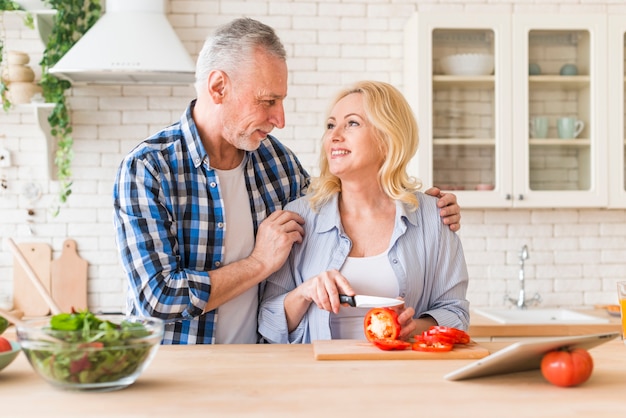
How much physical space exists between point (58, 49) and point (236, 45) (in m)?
1.82

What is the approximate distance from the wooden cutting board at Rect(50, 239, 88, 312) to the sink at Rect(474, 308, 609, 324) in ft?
6.78

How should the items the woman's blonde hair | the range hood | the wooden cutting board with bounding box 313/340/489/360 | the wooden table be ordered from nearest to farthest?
the wooden table, the wooden cutting board with bounding box 313/340/489/360, the woman's blonde hair, the range hood

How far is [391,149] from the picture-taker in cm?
258

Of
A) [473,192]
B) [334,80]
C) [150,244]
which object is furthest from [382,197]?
[334,80]

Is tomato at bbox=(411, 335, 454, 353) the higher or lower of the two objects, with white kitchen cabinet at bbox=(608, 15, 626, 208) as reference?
lower

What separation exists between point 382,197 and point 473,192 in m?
1.51

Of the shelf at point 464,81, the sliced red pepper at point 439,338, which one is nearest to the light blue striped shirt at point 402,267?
the sliced red pepper at point 439,338

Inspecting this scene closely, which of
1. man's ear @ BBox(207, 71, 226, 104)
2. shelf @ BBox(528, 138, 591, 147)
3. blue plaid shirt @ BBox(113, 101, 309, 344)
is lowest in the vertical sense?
blue plaid shirt @ BBox(113, 101, 309, 344)

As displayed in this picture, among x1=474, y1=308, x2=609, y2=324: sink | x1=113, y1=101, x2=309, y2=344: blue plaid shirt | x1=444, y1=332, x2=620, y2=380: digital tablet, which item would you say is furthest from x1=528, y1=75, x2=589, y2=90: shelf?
x1=444, y1=332, x2=620, y2=380: digital tablet

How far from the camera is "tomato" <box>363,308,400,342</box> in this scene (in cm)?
203

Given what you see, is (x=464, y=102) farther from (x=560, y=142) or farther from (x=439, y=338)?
(x=439, y=338)

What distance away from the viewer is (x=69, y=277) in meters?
4.14

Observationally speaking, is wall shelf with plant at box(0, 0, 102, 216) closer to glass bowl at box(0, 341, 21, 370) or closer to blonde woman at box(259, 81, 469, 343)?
blonde woman at box(259, 81, 469, 343)

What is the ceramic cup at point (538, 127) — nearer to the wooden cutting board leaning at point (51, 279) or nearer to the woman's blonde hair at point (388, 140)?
the woman's blonde hair at point (388, 140)
